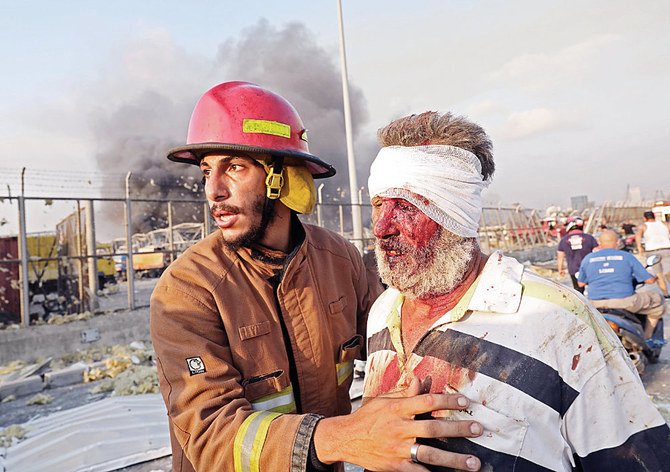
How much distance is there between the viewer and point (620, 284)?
5945 mm

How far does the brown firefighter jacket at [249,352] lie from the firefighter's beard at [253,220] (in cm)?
5

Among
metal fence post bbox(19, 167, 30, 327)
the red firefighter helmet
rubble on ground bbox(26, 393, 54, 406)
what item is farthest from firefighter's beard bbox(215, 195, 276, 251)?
metal fence post bbox(19, 167, 30, 327)

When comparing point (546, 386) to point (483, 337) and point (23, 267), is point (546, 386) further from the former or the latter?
point (23, 267)

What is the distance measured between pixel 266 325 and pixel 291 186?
2.28ft

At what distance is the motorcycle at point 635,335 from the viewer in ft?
17.3

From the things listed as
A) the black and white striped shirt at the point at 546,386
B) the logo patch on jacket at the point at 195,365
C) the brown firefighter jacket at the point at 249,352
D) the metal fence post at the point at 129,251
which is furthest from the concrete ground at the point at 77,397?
the black and white striped shirt at the point at 546,386

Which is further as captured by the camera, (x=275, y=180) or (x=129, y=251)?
(x=129, y=251)

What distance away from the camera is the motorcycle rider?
5.82 meters

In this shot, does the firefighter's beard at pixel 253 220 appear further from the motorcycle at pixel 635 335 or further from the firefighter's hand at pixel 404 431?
the motorcycle at pixel 635 335

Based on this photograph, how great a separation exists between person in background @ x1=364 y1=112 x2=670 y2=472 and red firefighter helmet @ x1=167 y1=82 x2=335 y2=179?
28.8 inches

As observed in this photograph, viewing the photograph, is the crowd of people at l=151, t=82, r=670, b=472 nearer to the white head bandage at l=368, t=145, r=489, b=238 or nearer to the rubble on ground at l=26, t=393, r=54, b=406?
the white head bandage at l=368, t=145, r=489, b=238

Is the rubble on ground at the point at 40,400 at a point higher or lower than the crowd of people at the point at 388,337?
lower

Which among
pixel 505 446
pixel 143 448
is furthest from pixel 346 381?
pixel 143 448

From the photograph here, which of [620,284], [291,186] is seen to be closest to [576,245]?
[620,284]
